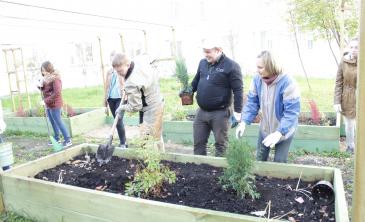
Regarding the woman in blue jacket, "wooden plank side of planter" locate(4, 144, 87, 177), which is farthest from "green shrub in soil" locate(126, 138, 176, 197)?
"wooden plank side of planter" locate(4, 144, 87, 177)

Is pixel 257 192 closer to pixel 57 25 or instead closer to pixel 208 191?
pixel 208 191

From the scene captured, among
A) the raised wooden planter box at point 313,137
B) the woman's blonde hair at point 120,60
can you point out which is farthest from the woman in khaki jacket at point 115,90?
the raised wooden planter box at point 313,137

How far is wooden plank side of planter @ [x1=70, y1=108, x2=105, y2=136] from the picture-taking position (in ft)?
23.6

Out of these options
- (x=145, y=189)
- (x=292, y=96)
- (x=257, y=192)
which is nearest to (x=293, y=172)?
(x=257, y=192)

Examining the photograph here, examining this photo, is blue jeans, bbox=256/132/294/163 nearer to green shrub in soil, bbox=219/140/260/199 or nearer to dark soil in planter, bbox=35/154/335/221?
dark soil in planter, bbox=35/154/335/221

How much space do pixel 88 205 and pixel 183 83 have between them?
255 cm

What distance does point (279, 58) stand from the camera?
3.16 metres

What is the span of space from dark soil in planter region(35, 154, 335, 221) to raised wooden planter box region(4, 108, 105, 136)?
3.09 metres

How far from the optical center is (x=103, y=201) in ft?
9.41

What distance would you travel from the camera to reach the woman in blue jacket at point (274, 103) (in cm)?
308

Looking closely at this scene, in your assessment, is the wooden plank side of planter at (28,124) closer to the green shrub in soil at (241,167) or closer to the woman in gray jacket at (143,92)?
the woman in gray jacket at (143,92)

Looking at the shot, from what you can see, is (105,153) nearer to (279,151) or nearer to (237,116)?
(237,116)

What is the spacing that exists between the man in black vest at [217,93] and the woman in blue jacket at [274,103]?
51 centimetres

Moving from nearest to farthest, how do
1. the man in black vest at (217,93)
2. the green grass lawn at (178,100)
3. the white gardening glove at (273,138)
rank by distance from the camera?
1. the white gardening glove at (273,138)
2. the man in black vest at (217,93)
3. the green grass lawn at (178,100)
